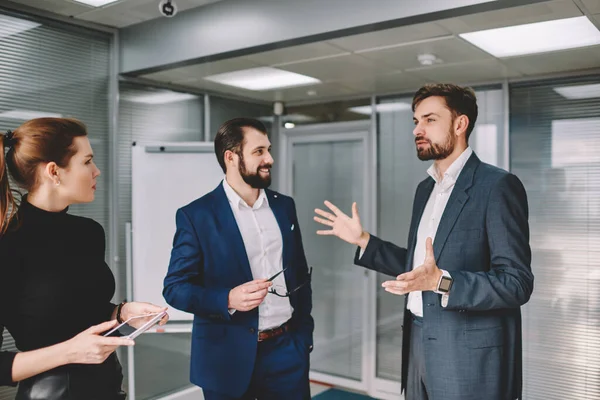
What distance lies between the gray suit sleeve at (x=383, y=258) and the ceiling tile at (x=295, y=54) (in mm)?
1272

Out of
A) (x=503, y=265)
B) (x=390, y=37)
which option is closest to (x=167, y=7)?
(x=390, y=37)

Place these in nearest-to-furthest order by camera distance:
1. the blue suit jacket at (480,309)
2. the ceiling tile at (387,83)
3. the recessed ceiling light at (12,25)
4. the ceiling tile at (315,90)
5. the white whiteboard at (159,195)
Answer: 1. the blue suit jacket at (480,309)
2. the recessed ceiling light at (12,25)
3. the white whiteboard at (159,195)
4. the ceiling tile at (387,83)
5. the ceiling tile at (315,90)

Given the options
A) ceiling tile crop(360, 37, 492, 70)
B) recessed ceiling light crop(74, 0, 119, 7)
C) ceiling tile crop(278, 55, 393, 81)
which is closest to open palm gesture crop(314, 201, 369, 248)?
ceiling tile crop(360, 37, 492, 70)

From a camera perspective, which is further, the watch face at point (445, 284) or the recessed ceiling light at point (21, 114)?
the recessed ceiling light at point (21, 114)

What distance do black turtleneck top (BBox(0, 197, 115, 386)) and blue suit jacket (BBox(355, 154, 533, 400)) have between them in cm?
125

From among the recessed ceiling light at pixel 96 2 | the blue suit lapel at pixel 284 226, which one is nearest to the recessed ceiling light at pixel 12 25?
the recessed ceiling light at pixel 96 2

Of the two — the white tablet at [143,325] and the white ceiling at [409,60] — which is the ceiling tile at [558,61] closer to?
the white ceiling at [409,60]

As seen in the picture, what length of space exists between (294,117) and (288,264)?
292cm

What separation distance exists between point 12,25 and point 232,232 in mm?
2035

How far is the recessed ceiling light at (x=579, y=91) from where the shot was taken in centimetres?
356

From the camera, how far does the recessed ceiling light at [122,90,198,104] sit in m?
3.98

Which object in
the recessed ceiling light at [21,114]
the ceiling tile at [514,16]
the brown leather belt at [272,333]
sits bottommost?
the brown leather belt at [272,333]

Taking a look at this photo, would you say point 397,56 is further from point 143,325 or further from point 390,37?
point 143,325

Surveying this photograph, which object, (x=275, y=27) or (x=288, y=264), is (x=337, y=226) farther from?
(x=275, y=27)
